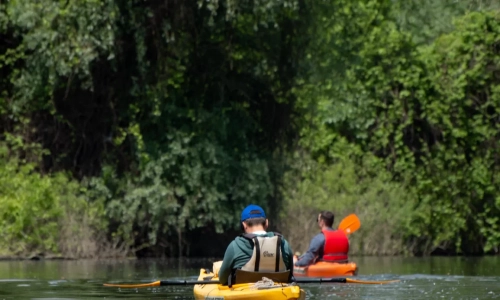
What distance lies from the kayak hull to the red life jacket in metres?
0.16

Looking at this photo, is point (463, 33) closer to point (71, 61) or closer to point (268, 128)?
point (268, 128)

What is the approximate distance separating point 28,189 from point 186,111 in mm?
4134

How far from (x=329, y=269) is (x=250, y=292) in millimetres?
8008

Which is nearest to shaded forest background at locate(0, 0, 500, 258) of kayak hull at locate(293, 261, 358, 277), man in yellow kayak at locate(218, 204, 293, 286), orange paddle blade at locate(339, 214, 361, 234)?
orange paddle blade at locate(339, 214, 361, 234)

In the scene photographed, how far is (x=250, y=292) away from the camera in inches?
629

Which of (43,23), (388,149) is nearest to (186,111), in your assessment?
(43,23)

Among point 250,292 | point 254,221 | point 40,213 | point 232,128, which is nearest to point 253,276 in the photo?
point 250,292

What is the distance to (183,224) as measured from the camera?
31.7 meters

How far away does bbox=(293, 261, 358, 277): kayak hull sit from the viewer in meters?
23.7

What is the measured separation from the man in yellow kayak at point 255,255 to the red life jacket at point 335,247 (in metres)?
7.29

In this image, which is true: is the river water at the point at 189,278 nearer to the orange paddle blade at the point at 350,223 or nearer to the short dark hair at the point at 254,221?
the orange paddle blade at the point at 350,223

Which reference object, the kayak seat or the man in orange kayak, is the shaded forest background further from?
the kayak seat

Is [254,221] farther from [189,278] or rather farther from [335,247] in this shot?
[335,247]

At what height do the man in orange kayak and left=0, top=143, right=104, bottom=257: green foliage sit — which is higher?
left=0, top=143, right=104, bottom=257: green foliage
